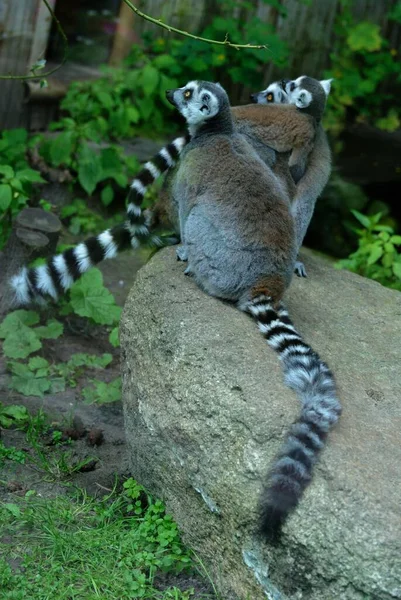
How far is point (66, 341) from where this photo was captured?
21.5ft

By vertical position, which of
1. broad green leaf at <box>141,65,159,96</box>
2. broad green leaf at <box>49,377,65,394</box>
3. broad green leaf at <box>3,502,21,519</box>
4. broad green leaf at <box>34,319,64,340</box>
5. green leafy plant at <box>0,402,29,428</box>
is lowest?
broad green leaf at <box>49,377,65,394</box>

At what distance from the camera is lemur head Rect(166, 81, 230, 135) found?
195 inches

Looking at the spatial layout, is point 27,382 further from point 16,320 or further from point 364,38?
point 364,38

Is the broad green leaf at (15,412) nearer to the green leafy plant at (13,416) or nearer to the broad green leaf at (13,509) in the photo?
the green leafy plant at (13,416)

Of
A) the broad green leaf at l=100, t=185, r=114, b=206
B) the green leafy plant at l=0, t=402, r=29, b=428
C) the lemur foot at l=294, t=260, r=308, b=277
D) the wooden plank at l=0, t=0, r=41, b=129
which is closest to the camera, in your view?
the green leafy plant at l=0, t=402, r=29, b=428

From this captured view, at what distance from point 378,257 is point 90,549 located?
4031mm

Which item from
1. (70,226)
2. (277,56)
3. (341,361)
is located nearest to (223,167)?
(341,361)

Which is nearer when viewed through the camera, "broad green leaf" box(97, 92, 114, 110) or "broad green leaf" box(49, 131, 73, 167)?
"broad green leaf" box(49, 131, 73, 167)

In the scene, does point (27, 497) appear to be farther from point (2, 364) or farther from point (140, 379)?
point (2, 364)

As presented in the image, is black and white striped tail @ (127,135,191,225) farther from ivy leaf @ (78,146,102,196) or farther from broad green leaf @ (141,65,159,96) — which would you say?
broad green leaf @ (141,65,159,96)

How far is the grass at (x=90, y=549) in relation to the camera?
12.0 feet

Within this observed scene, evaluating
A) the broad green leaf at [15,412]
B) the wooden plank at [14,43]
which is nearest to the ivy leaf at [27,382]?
the broad green leaf at [15,412]

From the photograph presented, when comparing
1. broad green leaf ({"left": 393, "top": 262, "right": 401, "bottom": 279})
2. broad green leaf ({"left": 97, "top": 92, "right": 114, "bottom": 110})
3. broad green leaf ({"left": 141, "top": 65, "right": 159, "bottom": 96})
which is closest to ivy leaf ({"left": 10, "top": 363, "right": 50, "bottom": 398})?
broad green leaf ({"left": 393, "top": 262, "right": 401, "bottom": 279})

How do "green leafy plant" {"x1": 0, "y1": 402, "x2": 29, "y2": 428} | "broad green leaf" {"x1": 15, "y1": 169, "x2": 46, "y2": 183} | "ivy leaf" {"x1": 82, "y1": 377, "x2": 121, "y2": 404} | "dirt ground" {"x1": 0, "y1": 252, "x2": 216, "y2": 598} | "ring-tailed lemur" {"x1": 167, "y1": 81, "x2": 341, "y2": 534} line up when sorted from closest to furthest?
"ring-tailed lemur" {"x1": 167, "y1": 81, "x2": 341, "y2": 534} < "dirt ground" {"x1": 0, "y1": 252, "x2": 216, "y2": 598} < "green leafy plant" {"x1": 0, "y1": 402, "x2": 29, "y2": 428} < "ivy leaf" {"x1": 82, "y1": 377, "x2": 121, "y2": 404} < "broad green leaf" {"x1": 15, "y1": 169, "x2": 46, "y2": 183}
